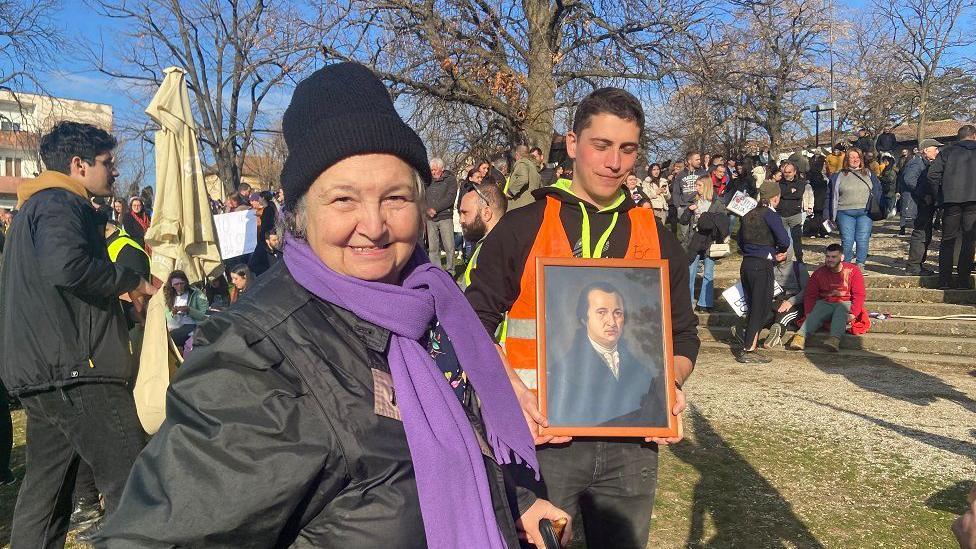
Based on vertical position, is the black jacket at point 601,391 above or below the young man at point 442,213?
below

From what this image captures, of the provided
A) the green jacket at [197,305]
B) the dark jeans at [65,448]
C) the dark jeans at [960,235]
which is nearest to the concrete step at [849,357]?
the dark jeans at [960,235]

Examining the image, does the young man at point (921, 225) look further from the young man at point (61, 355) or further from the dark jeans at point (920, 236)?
the young man at point (61, 355)

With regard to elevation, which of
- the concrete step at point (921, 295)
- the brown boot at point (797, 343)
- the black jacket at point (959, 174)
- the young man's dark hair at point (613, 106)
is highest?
the black jacket at point (959, 174)

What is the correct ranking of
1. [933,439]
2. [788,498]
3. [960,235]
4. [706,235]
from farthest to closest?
[706,235], [960,235], [933,439], [788,498]

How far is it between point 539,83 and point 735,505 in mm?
12709

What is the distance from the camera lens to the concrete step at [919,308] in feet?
34.1

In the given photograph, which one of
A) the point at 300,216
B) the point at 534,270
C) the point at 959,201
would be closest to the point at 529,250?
the point at 534,270

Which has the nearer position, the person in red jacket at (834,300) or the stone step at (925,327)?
the stone step at (925,327)

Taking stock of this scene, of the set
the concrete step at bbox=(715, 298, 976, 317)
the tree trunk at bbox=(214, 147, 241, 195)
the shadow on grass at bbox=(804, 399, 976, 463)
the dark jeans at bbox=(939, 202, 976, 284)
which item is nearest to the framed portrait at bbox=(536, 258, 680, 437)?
the shadow on grass at bbox=(804, 399, 976, 463)


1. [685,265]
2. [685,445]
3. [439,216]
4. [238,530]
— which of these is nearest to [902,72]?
[439,216]

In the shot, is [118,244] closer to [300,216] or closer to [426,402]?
[300,216]

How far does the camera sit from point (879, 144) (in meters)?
23.3

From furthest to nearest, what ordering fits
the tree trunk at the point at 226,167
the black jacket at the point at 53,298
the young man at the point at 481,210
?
1. the tree trunk at the point at 226,167
2. the young man at the point at 481,210
3. the black jacket at the point at 53,298

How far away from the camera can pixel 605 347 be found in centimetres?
253
